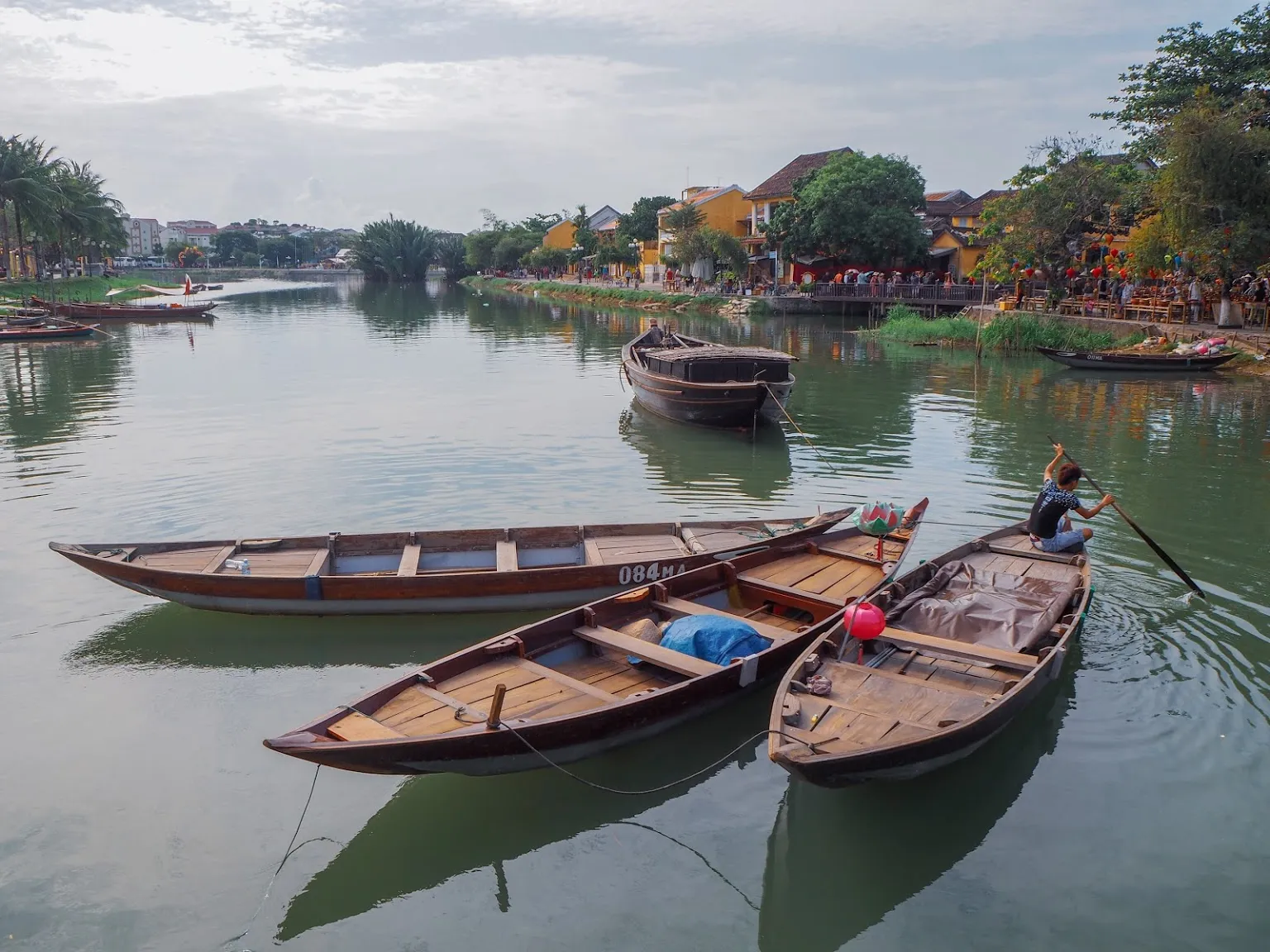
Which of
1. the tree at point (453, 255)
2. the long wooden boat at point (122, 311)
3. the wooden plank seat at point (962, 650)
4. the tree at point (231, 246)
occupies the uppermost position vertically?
the tree at point (231, 246)

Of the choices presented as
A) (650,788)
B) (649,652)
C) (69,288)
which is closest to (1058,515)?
(649,652)

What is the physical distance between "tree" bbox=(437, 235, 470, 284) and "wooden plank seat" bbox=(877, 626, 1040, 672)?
4066 inches

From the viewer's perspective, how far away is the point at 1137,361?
25234mm

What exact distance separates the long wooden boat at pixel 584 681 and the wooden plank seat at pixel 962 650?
529 mm

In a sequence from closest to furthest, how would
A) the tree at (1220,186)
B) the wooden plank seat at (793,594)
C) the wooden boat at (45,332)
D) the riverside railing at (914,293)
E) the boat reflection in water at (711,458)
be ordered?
the wooden plank seat at (793,594) < the boat reflection in water at (711,458) < the tree at (1220,186) < the wooden boat at (45,332) < the riverside railing at (914,293)

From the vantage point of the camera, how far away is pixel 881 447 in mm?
17266

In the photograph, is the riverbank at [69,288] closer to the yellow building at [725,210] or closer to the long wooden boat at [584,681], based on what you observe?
the yellow building at [725,210]

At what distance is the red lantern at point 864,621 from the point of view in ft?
22.6

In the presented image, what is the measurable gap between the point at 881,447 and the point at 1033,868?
1206cm

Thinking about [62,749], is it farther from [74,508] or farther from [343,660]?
[74,508]

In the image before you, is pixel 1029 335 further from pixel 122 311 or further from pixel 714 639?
pixel 122 311

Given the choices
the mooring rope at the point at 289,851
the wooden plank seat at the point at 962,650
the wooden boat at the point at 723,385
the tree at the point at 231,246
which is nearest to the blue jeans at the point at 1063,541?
the wooden plank seat at the point at 962,650

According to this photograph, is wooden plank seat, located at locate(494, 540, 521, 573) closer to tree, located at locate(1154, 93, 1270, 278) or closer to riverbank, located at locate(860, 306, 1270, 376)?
tree, located at locate(1154, 93, 1270, 278)

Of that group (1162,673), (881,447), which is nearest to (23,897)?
(1162,673)
